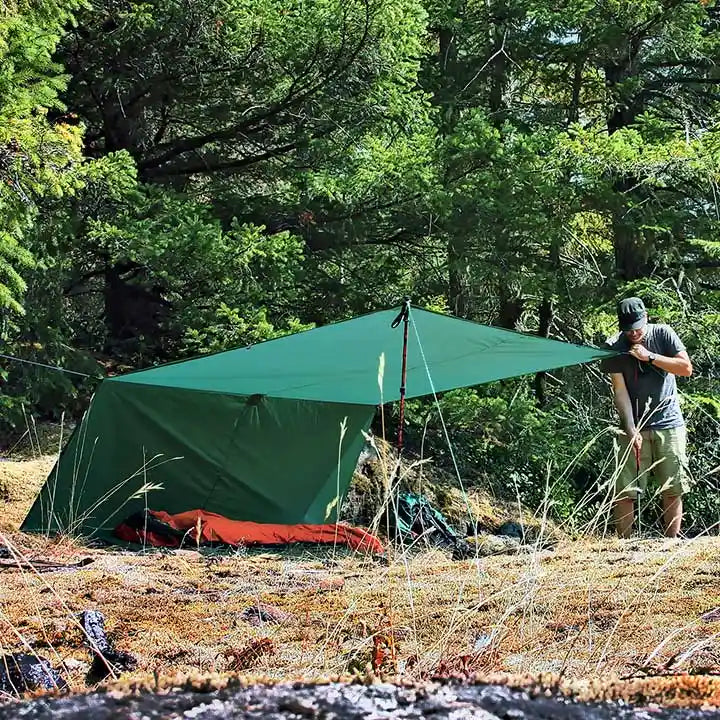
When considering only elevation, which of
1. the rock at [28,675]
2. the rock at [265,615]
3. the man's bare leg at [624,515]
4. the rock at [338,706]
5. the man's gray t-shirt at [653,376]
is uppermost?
the man's gray t-shirt at [653,376]

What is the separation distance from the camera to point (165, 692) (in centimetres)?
70

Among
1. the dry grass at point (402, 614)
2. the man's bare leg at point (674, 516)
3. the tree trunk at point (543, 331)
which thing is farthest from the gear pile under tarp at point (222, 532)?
the tree trunk at point (543, 331)

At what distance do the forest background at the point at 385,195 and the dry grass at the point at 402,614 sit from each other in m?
3.45

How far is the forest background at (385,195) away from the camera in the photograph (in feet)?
24.4

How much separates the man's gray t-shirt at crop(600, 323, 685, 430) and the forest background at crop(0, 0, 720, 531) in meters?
2.14

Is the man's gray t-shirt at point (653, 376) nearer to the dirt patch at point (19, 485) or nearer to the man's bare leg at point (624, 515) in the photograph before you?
the man's bare leg at point (624, 515)

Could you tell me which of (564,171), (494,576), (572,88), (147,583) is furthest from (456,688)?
(572,88)

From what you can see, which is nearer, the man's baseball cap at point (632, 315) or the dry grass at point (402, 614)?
the dry grass at point (402, 614)

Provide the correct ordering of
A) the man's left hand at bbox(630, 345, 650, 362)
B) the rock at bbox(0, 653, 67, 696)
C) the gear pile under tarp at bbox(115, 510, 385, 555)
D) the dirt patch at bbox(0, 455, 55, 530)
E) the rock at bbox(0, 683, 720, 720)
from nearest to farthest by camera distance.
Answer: the rock at bbox(0, 683, 720, 720)
the rock at bbox(0, 653, 67, 696)
the man's left hand at bbox(630, 345, 650, 362)
the gear pile under tarp at bbox(115, 510, 385, 555)
the dirt patch at bbox(0, 455, 55, 530)

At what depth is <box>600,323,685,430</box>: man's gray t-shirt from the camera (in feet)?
17.0

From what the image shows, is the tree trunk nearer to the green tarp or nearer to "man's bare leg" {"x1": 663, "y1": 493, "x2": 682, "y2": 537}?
the green tarp

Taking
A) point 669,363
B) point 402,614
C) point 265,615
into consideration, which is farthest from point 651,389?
point 265,615

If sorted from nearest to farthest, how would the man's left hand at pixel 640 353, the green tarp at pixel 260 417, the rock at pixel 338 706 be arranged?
the rock at pixel 338 706
the man's left hand at pixel 640 353
the green tarp at pixel 260 417

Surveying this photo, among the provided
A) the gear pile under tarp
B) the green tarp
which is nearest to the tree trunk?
the green tarp
